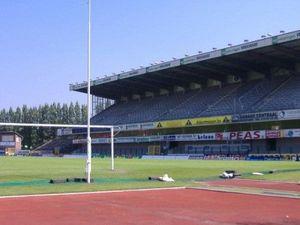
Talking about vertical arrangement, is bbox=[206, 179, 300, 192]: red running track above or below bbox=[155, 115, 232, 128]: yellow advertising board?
below

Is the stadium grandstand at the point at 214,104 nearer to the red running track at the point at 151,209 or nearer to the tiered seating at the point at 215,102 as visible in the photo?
the tiered seating at the point at 215,102

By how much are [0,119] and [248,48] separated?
4944 inches

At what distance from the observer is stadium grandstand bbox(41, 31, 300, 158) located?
238 feet

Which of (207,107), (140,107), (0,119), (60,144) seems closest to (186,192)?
(207,107)

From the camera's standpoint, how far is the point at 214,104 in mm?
86750

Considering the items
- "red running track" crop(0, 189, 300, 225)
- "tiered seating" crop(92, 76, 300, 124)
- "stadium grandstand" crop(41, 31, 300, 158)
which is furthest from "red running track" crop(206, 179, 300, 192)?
"tiered seating" crop(92, 76, 300, 124)

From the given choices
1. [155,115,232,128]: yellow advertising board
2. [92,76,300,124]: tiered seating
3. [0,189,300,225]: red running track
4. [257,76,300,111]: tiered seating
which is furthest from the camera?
[155,115,232,128]: yellow advertising board

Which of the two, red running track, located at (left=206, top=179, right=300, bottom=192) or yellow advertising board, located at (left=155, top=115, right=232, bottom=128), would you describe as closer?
red running track, located at (left=206, top=179, right=300, bottom=192)

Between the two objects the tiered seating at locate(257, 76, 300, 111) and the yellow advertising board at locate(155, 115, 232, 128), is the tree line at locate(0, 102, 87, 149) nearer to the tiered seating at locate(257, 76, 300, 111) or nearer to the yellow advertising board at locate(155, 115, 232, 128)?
the yellow advertising board at locate(155, 115, 232, 128)

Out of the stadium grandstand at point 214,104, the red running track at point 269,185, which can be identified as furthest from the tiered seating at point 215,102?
the red running track at point 269,185

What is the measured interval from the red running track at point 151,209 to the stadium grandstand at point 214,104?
163 ft

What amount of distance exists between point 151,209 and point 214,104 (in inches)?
2838

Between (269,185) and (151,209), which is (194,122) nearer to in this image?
(269,185)

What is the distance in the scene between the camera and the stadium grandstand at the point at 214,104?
72.4 meters
